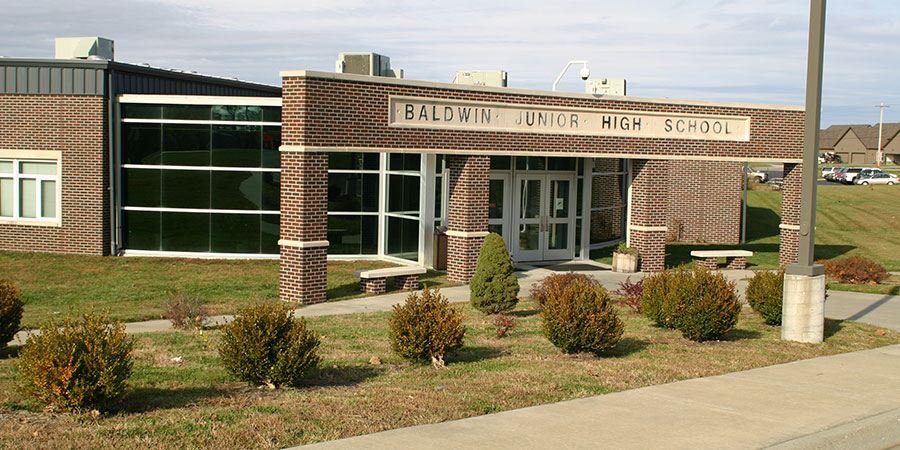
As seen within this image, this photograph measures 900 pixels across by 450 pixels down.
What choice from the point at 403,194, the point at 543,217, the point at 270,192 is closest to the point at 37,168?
the point at 270,192

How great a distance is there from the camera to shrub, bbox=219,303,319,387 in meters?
8.34

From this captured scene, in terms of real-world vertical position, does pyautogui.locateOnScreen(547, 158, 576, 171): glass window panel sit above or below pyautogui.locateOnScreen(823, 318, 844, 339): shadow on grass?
above

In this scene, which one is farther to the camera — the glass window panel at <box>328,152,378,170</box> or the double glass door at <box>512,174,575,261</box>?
the double glass door at <box>512,174,575,261</box>

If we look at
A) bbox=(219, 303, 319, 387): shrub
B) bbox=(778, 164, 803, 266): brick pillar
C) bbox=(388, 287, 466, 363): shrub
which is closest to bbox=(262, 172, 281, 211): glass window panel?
bbox=(388, 287, 466, 363): shrub

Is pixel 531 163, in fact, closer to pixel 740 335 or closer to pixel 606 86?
pixel 606 86

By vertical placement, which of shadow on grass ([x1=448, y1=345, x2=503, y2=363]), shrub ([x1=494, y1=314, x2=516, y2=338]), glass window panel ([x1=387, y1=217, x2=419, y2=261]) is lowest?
shadow on grass ([x1=448, y1=345, x2=503, y2=363])

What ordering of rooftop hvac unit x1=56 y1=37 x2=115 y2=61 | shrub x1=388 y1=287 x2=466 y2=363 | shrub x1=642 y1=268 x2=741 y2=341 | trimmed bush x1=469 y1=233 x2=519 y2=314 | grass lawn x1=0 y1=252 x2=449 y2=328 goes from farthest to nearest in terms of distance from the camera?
1. rooftop hvac unit x1=56 y1=37 x2=115 y2=61
2. grass lawn x1=0 y1=252 x2=449 y2=328
3. trimmed bush x1=469 y1=233 x2=519 y2=314
4. shrub x1=642 y1=268 x2=741 y2=341
5. shrub x1=388 y1=287 x2=466 y2=363

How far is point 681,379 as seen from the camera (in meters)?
9.50

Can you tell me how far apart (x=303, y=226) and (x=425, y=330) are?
A: 6.78m

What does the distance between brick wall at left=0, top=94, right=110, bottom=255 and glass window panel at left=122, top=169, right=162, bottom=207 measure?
19.8 inches

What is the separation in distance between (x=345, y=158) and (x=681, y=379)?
1364 cm

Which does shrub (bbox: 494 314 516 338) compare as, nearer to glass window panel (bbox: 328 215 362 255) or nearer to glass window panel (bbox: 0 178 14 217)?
glass window panel (bbox: 328 215 362 255)

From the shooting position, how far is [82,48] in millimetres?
22719

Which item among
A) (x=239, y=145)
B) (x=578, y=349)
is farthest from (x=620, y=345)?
(x=239, y=145)
